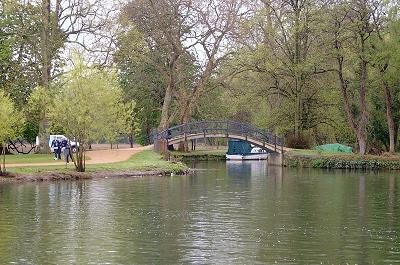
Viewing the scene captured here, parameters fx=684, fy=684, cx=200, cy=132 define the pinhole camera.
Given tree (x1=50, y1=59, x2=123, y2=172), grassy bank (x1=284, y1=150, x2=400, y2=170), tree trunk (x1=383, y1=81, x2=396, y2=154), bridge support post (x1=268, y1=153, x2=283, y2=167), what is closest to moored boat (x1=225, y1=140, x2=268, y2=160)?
bridge support post (x1=268, y1=153, x2=283, y2=167)

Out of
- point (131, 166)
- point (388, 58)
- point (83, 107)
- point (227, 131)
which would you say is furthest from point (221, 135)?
point (83, 107)

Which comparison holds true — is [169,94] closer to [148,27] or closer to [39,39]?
[148,27]


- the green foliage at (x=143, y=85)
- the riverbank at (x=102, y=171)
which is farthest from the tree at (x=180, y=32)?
the riverbank at (x=102, y=171)

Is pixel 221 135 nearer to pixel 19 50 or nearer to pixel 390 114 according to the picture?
pixel 390 114

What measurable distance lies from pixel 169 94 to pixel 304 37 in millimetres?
13440

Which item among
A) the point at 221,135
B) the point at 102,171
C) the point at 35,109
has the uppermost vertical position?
the point at 35,109

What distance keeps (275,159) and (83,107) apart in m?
25.2

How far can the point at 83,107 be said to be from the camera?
36.9 metres

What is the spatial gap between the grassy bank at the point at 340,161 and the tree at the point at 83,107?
21.4 meters

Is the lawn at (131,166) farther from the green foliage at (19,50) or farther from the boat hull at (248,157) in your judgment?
the boat hull at (248,157)

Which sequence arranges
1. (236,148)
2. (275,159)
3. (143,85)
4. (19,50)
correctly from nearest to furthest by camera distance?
(19,50) → (275,159) → (143,85) → (236,148)

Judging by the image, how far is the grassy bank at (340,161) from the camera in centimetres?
5231

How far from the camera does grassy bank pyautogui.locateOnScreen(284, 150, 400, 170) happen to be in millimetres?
52312

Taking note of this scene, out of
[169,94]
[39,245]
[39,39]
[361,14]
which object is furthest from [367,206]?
[169,94]
